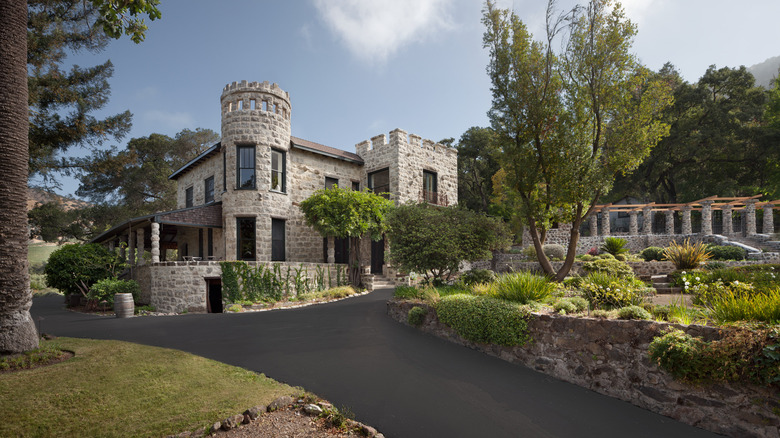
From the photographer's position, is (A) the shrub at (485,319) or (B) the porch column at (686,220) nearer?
(A) the shrub at (485,319)

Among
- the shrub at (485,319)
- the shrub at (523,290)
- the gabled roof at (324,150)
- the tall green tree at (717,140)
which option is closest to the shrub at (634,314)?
the shrub at (485,319)

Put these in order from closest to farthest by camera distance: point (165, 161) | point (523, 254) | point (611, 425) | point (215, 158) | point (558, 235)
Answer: point (611, 425)
point (215, 158)
point (523, 254)
point (558, 235)
point (165, 161)

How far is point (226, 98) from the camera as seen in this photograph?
17.1 metres

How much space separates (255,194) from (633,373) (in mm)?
15519

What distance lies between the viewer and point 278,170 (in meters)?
17.8

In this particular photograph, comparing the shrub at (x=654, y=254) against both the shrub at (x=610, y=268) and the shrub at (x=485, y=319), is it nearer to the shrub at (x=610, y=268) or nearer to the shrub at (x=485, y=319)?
the shrub at (x=610, y=268)

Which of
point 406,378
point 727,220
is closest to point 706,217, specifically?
point 727,220

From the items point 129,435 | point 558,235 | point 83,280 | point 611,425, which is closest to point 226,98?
point 83,280

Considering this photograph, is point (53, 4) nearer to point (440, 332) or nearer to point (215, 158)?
point (215, 158)

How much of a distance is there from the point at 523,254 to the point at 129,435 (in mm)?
19648

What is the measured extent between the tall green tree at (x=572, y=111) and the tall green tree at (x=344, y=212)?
7.17 m

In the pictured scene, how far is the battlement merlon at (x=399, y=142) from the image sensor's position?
20422 millimetres

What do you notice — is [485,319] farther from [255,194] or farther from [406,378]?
[255,194]

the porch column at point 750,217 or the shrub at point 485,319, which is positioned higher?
the porch column at point 750,217
